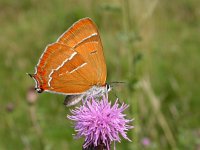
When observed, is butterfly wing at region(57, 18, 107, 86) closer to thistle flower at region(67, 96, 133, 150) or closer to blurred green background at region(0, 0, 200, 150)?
thistle flower at region(67, 96, 133, 150)

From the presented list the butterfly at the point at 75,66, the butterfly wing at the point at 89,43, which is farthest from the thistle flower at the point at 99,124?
the butterfly wing at the point at 89,43

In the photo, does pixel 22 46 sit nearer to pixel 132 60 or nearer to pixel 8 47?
pixel 8 47

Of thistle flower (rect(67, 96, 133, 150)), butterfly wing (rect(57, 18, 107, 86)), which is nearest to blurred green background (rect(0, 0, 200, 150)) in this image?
butterfly wing (rect(57, 18, 107, 86))

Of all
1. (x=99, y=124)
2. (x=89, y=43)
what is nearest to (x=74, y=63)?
(x=89, y=43)

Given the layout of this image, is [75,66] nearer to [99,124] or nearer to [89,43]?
[89,43]

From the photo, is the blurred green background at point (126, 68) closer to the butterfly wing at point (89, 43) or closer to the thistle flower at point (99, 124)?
the butterfly wing at point (89, 43)

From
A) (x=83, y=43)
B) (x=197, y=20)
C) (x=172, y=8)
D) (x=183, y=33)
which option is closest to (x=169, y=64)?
(x=183, y=33)
